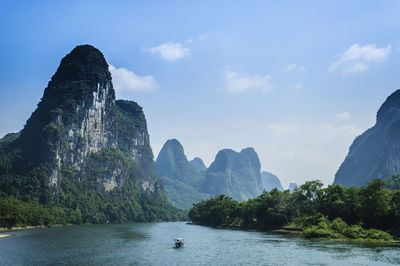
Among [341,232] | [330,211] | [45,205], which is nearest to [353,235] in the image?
[341,232]

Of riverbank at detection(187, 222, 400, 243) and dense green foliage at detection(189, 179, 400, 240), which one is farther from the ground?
dense green foliage at detection(189, 179, 400, 240)

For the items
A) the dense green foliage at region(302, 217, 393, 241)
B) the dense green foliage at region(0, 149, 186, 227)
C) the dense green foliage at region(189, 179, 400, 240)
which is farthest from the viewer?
the dense green foliage at region(0, 149, 186, 227)

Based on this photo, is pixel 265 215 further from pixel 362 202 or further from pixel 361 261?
pixel 361 261

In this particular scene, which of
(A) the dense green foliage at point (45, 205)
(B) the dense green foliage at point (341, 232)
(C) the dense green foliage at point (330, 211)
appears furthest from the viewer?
(A) the dense green foliage at point (45, 205)

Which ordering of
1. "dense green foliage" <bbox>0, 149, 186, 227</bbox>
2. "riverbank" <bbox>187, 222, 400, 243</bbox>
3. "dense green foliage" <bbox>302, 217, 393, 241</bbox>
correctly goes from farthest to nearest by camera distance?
"dense green foliage" <bbox>0, 149, 186, 227</bbox> < "dense green foliage" <bbox>302, 217, 393, 241</bbox> < "riverbank" <bbox>187, 222, 400, 243</bbox>

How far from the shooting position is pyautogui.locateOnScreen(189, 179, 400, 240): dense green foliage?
68062 mm

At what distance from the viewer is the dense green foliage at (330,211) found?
68.1 meters

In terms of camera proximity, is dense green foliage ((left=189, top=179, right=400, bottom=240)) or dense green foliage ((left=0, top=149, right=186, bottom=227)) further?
dense green foliage ((left=0, top=149, right=186, bottom=227))

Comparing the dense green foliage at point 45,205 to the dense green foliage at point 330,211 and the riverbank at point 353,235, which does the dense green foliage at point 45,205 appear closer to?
the dense green foliage at point 330,211

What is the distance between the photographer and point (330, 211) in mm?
82125

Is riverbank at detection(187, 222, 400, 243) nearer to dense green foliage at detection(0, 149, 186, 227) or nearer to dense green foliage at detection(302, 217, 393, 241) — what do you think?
dense green foliage at detection(302, 217, 393, 241)

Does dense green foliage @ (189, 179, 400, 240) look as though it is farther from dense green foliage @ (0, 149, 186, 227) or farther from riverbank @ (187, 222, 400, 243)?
dense green foliage @ (0, 149, 186, 227)

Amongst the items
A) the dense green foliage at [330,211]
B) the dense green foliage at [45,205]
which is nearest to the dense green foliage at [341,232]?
the dense green foliage at [330,211]

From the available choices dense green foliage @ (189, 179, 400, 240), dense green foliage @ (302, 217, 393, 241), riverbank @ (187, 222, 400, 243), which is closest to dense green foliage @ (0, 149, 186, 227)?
dense green foliage @ (189, 179, 400, 240)
